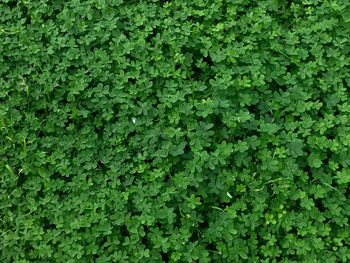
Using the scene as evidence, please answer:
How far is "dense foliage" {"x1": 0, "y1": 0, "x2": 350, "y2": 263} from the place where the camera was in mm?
2715

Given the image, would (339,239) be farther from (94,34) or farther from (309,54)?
(94,34)

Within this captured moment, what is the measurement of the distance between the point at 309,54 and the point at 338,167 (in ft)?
3.13

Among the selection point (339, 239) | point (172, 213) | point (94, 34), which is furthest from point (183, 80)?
point (339, 239)

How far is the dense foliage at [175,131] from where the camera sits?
2715mm

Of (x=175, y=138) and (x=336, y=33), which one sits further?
(x=336, y=33)

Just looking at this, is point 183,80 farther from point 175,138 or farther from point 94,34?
point 94,34

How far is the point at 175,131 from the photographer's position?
2793 millimetres

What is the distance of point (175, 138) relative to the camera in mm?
2842

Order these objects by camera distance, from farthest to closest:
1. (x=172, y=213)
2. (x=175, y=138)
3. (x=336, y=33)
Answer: (x=336, y=33) < (x=175, y=138) < (x=172, y=213)

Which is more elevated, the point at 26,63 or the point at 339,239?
the point at 26,63

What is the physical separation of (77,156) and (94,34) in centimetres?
99

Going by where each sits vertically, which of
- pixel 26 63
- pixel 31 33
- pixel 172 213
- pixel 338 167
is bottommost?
pixel 172 213

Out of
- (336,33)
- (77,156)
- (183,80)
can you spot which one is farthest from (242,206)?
(336,33)

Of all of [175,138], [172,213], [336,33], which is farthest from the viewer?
[336,33]
